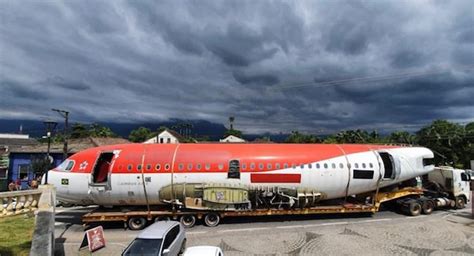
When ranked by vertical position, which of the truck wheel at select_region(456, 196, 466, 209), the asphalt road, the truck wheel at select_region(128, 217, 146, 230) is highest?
the truck wheel at select_region(456, 196, 466, 209)

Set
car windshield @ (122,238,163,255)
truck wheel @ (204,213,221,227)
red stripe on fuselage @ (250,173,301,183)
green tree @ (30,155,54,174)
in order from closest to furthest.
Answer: car windshield @ (122,238,163,255), truck wheel @ (204,213,221,227), red stripe on fuselage @ (250,173,301,183), green tree @ (30,155,54,174)

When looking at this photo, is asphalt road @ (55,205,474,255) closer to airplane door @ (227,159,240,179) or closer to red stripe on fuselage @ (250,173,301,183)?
red stripe on fuselage @ (250,173,301,183)

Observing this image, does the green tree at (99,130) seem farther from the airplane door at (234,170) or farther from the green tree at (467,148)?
the green tree at (467,148)

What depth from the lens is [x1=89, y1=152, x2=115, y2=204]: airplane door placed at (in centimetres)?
1672

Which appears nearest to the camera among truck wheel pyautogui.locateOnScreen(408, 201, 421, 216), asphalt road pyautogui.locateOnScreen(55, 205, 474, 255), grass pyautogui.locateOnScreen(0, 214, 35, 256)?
grass pyautogui.locateOnScreen(0, 214, 35, 256)

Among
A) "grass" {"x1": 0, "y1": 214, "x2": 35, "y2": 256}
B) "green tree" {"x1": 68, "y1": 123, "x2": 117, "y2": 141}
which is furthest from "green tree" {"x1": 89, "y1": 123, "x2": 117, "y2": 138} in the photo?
"grass" {"x1": 0, "y1": 214, "x2": 35, "y2": 256}

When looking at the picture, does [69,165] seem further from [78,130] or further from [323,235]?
[78,130]

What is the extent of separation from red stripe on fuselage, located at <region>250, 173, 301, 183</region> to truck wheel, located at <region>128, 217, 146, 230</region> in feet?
22.8

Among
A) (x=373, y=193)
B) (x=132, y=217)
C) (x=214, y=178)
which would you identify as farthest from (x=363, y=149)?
(x=132, y=217)

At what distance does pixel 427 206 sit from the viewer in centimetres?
1967

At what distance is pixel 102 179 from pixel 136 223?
11.8 ft

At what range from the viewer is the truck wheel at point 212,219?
1705cm

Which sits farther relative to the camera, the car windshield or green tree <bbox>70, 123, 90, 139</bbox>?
green tree <bbox>70, 123, 90, 139</bbox>

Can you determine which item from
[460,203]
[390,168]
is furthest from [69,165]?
[460,203]
